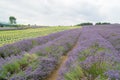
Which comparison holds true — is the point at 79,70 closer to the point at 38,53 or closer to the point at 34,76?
the point at 34,76

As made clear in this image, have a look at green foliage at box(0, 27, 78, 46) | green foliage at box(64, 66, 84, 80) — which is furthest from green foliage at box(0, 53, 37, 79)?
green foliage at box(0, 27, 78, 46)

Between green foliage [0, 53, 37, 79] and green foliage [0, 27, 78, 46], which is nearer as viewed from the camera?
green foliage [0, 53, 37, 79]

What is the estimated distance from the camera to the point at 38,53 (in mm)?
8125

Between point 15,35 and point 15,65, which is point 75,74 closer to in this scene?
point 15,65

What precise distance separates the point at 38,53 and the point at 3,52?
2505 mm

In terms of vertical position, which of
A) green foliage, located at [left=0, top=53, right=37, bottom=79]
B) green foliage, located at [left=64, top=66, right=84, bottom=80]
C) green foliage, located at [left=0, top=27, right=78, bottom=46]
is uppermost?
green foliage, located at [left=64, top=66, right=84, bottom=80]

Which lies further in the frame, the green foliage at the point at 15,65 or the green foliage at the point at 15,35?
the green foliage at the point at 15,35

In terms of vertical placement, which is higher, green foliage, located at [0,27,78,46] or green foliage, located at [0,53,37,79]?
green foliage, located at [0,53,37,79]

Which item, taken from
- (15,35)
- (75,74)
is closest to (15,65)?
(75,74)

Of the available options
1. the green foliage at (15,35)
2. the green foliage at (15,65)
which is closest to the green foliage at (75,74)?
the green foliage at (15,65)

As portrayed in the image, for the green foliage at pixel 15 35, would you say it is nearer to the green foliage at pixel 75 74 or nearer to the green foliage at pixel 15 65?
the green foliage at pixel 15 65

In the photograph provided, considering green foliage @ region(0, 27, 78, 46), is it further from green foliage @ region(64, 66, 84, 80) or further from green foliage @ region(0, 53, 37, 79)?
green foliage @ region(64, 66, 84, 80)

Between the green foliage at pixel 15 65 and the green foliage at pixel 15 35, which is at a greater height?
the green foliage at pixel 15 65

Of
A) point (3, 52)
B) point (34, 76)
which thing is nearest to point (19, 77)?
point (34, 76)
